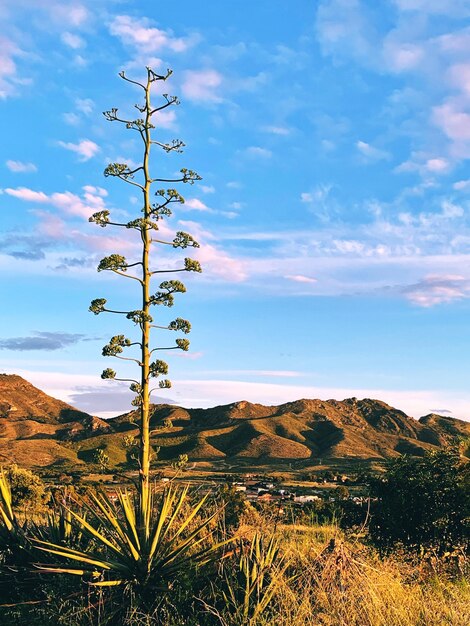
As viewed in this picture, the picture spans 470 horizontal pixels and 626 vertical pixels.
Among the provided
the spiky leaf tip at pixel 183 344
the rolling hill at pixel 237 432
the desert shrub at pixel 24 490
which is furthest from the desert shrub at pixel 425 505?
the rolling hill at pixel 237 432

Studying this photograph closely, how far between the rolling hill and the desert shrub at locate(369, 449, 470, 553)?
83.8m

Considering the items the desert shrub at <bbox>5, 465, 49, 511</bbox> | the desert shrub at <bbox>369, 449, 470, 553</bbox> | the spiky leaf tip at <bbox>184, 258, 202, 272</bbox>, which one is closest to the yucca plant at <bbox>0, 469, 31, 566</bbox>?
the spiky leaf tip at <bbox>184, 258, 202, 272</bbox>

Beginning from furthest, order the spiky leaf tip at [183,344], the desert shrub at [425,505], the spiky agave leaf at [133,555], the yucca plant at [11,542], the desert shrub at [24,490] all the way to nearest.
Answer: the desert shrub at [24,490] < the desert shrub at [425,505] < the yucca plant at [11,542] < the spiky leaf tip at [183,344] < the spiky agave leaf at [133,555]

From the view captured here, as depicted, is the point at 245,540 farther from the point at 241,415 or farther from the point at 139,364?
the point at 241,415

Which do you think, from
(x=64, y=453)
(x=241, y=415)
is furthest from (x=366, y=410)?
(x=64, y=453)

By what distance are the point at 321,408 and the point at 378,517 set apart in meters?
166

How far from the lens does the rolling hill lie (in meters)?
110

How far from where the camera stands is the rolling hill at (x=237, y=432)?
110 metres

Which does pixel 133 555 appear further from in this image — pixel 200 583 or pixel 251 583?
pixel 251 583

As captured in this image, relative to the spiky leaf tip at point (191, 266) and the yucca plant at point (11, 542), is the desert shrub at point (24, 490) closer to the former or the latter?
the yucca plant at point (11, 542)

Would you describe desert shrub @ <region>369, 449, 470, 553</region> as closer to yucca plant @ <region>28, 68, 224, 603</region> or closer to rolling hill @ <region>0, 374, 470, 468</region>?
yucca plant @ <region>28, 68, 224, 603</region>

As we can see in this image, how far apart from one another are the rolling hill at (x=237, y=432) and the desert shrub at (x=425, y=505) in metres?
83.8

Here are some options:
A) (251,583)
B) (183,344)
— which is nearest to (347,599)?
(251,583)

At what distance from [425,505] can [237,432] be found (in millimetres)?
129985
